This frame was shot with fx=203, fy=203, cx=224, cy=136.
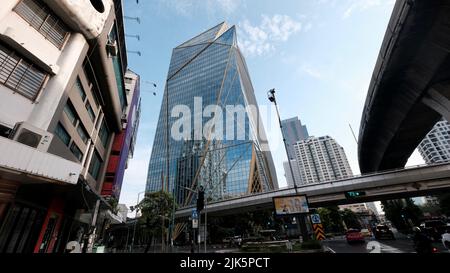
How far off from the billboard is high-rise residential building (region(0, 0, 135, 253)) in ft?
53.0

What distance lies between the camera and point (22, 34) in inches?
411

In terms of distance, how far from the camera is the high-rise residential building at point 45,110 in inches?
353

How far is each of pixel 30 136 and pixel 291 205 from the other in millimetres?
20186

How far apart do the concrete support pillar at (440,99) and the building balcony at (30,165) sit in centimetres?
2714

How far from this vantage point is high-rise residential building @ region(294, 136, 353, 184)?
13500 cm

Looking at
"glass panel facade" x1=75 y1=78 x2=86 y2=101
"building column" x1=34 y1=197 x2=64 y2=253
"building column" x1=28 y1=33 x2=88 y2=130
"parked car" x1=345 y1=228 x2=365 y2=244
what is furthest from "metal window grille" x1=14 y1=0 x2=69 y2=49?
"parked car" x1=345 y1=228 x2=365 y2=244

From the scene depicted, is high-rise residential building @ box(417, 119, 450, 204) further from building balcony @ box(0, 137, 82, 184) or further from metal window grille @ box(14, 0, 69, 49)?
metal window grille @ box(14, 0, 69, 49)

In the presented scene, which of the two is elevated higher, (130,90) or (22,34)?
(130,90)

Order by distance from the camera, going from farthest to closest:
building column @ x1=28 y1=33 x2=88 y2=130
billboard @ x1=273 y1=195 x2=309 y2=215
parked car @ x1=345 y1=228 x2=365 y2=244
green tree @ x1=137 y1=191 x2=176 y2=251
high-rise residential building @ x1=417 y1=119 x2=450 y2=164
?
high-rise residential building @ x1=417 y1=119 x2=450 y2=164, green tree @ x1=137 y1=191 x2=176 y2=251, parked car @ x1=345 y1=228 x2=365 y2=244, billboard @ x1=273 y1=195 x2=309 y2=215, building column @ x1=28 y1=33 x2=88 y2=130

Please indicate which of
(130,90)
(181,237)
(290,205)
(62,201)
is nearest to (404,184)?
(290,205)

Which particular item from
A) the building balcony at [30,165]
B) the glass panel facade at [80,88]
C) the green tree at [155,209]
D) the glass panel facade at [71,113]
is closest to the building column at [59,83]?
the glass panel facade at [80,88]

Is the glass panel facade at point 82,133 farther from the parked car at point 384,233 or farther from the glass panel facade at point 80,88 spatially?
the parked car at point 384,233
